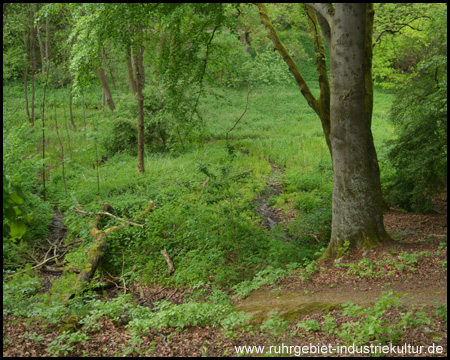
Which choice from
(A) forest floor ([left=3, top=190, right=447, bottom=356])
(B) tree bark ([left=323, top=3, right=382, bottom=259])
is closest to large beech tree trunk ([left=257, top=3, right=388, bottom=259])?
(B) tree bark ([left=323, top=3, right=382, bottom=259])

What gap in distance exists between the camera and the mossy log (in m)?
6.66

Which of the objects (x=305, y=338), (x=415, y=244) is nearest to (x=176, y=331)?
(x=305, y=338)

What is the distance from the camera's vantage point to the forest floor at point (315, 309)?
13.4ft

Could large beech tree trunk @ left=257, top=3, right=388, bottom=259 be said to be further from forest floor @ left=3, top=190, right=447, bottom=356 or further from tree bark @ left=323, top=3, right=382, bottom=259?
forest floor @ left=3, top=190, right=447, bottom=356

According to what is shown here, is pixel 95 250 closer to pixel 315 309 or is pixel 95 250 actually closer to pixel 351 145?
pixel 315 309

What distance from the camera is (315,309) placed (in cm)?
477

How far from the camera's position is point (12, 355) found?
393cm

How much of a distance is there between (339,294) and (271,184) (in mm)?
7605

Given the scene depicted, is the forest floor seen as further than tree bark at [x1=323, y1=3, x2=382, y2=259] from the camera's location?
No

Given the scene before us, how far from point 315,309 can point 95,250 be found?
5.14 meters

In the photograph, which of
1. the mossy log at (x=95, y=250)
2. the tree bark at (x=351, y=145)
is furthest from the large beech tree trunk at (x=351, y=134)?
the mossy log at (x=95, y=250)

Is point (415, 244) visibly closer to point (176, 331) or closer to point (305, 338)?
point (305, 338)

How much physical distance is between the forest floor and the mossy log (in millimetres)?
1712

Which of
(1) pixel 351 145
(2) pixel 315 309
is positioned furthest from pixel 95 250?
(1) pixel 351 145
